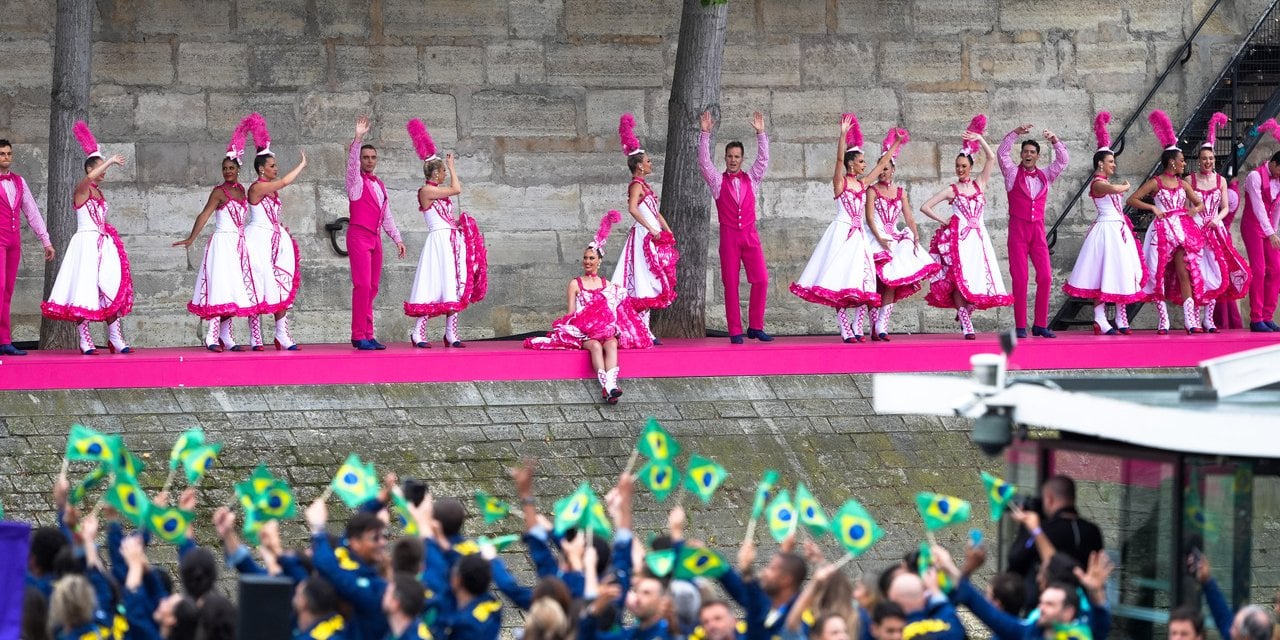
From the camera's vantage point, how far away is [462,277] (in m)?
13.1

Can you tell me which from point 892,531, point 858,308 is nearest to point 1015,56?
point 858,308

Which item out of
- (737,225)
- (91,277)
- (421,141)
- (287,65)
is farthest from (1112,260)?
(91,277)

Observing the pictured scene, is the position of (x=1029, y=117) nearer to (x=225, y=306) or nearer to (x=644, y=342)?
(x=644, y=342)

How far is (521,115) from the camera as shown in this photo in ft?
49.8

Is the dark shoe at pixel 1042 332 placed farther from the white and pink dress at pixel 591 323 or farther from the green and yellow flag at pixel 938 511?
the green and yellow flag at pixel 938 511

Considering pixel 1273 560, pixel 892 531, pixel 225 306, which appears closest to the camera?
pixel 1273 560

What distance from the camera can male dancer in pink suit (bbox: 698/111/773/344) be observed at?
529 inches

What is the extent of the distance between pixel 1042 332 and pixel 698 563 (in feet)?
27.1

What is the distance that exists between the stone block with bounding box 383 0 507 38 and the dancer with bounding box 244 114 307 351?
96.0 inches

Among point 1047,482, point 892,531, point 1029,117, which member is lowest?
point 892,531

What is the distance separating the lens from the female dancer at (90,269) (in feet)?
40.2

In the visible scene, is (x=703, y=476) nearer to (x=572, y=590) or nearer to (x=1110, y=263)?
(x=572, y=590)

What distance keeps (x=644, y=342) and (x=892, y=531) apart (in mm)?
2315

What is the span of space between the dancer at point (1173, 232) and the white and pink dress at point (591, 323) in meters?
4.20
